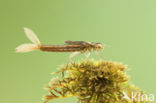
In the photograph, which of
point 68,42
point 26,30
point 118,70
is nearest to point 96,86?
point 118,70

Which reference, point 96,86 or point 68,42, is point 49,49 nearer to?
point 68,42

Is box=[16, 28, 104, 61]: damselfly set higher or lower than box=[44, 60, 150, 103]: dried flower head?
higher

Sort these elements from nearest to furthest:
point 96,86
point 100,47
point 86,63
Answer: point 96,86 → point 86,63 → point 100,47

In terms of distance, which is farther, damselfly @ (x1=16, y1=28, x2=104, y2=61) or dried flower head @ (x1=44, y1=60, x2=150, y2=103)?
damselfly @ (x1=16, y1=28, x2=104, y2=61)

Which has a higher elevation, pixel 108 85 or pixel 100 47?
pixel 100 47
